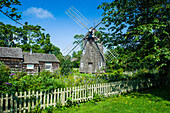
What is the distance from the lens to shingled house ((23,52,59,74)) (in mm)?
23031

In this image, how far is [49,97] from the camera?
6508 millimetres

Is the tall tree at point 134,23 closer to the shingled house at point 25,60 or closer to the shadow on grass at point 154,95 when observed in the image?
the shadow on grass at point 154,95

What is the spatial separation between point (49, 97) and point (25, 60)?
751 inches

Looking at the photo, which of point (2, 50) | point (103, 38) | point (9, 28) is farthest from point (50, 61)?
point (9, 28)

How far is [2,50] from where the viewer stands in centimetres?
2095

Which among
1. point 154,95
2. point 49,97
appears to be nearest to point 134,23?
point 154,95

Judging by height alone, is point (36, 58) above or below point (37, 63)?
above

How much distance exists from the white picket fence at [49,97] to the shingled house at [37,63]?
17.9m

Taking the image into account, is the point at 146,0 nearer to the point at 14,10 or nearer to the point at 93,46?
the point at 14,10

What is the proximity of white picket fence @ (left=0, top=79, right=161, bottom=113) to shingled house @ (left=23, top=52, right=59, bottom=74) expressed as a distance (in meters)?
17.9

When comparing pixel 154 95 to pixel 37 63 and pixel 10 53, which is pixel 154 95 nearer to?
pixel 37 63

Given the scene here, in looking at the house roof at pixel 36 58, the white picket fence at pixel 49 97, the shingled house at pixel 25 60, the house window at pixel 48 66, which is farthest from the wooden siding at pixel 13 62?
the white picket fence at pixel 49 97

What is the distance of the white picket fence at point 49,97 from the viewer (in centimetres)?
518

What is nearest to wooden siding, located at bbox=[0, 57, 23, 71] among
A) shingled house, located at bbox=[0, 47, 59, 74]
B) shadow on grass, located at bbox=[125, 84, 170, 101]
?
shingled house, located at bbox=[0, 47, 59, 74]
